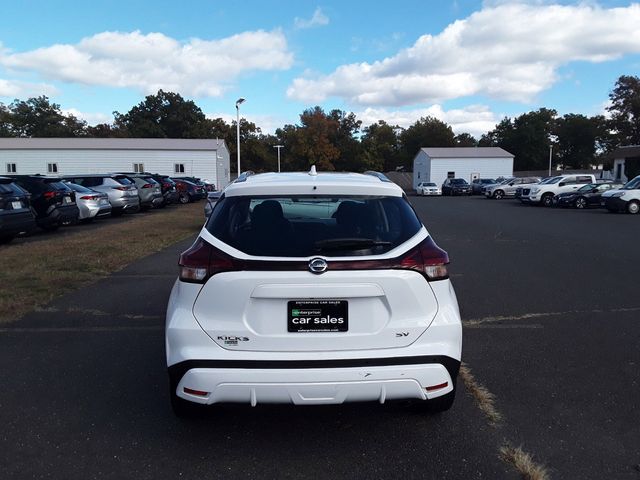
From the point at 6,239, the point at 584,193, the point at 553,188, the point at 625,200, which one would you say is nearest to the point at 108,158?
the point at 553,188

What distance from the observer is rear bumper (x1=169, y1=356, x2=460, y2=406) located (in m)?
3.15

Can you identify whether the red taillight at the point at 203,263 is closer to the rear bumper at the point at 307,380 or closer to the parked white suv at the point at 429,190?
the rear bumper at the point at 307,380

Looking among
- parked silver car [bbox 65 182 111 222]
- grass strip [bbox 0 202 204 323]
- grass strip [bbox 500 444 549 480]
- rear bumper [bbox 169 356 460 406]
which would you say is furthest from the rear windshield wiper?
parked silver car [bbox 65 182 111 222]

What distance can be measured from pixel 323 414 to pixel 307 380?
1008mm

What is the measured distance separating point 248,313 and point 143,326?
341 cm

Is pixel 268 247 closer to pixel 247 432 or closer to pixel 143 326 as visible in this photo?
pixel 247 432

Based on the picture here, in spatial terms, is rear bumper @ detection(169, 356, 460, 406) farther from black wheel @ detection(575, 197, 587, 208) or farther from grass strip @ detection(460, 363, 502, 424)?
black wheel @ detection(575, 197, 587, 208)

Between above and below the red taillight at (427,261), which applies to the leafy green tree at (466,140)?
above

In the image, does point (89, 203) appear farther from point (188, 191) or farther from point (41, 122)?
point (41, 122)

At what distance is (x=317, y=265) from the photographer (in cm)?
318

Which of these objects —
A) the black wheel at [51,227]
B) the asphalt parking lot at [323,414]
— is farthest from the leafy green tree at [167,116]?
the asphalt parking lot at [323,414]

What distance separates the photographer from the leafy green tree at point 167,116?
9888 centimetres

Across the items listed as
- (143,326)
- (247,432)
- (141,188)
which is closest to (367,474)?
(247,432)

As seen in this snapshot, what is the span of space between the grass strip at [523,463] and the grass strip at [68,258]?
5.65 meters
